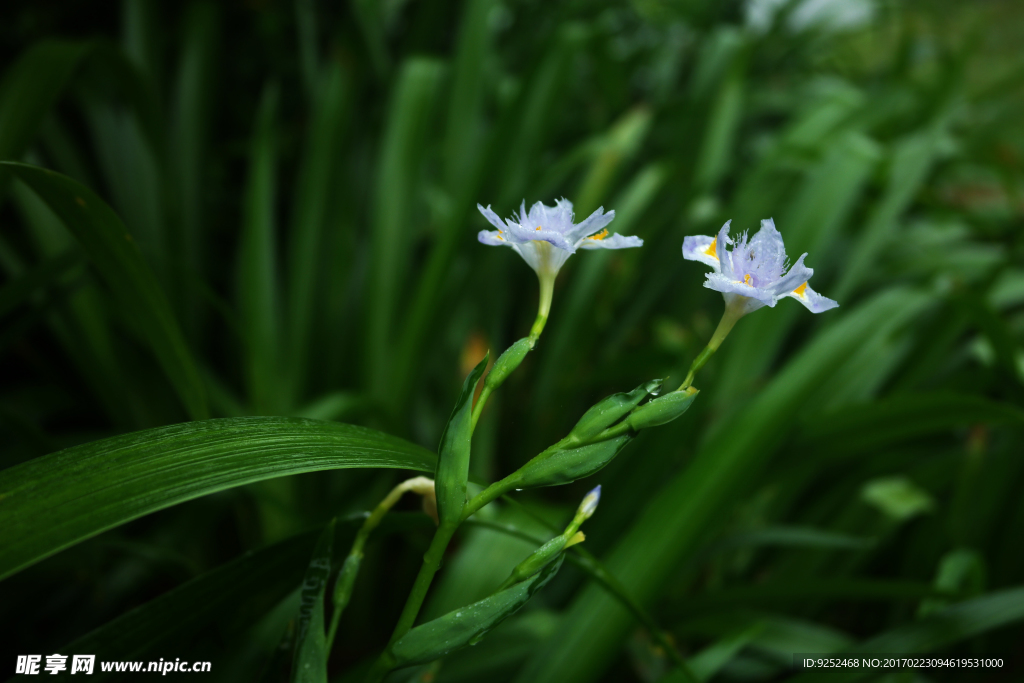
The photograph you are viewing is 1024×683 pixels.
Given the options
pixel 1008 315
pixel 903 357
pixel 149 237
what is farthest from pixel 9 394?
pixel 1008 315

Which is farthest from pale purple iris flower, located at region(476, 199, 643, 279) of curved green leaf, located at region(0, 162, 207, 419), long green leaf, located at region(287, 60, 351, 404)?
long green leaf, located at region(287, 60, 351, 404)

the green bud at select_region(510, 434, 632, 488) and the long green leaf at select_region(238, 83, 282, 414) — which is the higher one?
the long green leaf at select_region(238, 83, 282, 414)

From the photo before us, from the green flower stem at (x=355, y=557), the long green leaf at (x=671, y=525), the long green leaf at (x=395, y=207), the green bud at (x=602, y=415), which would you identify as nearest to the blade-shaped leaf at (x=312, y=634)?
the green flower stem at (x=355, y=557)

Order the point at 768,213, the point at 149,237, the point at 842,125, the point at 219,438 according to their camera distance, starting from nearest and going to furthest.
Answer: the point at 219,438 → the point at 149,237 → the point at 768,213 → the point at 842,125

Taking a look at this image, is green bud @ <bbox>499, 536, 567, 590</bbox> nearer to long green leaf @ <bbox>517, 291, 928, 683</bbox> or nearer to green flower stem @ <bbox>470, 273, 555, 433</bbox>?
green flower stem @ <bbox>470, 273, 555, 433</bbox>

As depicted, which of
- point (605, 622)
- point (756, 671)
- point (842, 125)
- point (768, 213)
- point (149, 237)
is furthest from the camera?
point (842, 125)

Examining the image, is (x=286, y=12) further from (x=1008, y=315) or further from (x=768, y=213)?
(x=1008, y=315)
